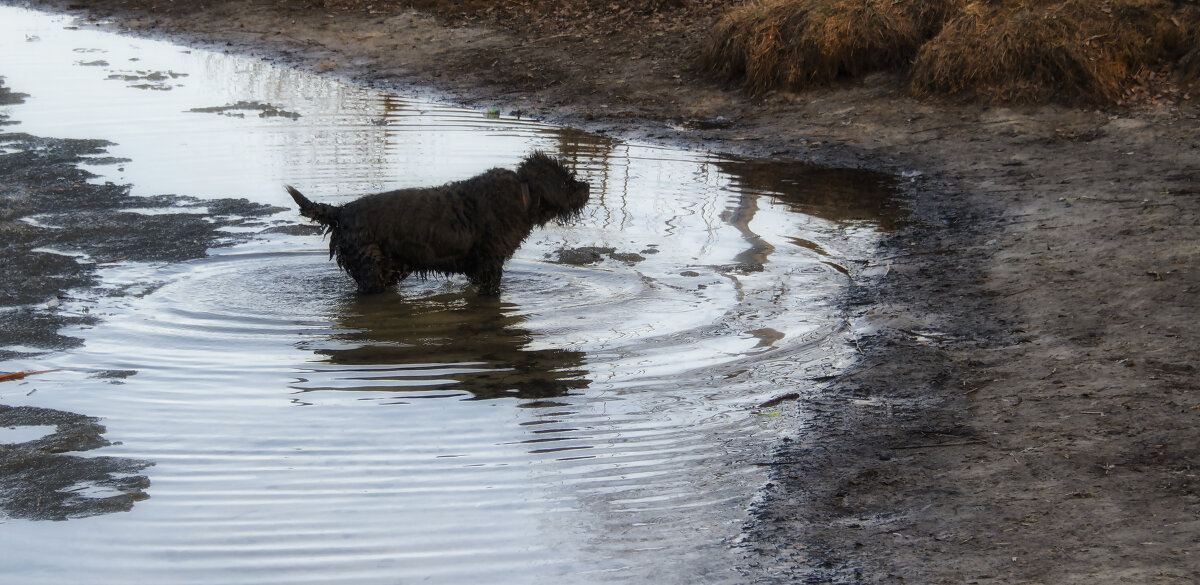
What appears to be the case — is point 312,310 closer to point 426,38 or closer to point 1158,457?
point 1158,457

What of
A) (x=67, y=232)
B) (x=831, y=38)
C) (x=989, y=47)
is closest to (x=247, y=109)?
(x=67, y=232)

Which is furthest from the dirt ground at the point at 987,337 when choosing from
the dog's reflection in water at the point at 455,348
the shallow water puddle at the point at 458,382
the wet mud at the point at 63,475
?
the wet mud at the point at 63,475

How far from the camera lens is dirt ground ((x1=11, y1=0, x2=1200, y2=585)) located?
4457 mm

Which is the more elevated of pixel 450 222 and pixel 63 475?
pixel 450 222

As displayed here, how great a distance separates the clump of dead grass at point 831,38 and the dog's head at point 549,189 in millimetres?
6045

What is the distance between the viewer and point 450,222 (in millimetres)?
7930

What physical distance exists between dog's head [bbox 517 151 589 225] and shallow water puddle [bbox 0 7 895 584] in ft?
1.83

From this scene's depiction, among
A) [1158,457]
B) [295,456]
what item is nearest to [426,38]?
[295,456]

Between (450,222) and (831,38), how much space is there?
6970 millimetres

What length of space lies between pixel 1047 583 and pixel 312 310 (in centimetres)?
525

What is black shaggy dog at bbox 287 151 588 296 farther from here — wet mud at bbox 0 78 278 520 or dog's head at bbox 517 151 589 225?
wet mud at bbox 0 78 278 520

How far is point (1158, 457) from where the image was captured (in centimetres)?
491

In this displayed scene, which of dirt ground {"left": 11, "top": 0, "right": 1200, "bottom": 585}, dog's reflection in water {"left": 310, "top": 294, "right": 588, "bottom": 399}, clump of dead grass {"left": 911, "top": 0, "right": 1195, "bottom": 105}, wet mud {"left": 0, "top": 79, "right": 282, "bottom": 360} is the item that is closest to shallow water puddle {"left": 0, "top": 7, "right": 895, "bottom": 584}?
dog's reflection in water {"left": 310, "top": 294, "right": 588, "bottom": 399}

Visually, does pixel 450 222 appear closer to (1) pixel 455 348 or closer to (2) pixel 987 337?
(1) pixel 455 348
